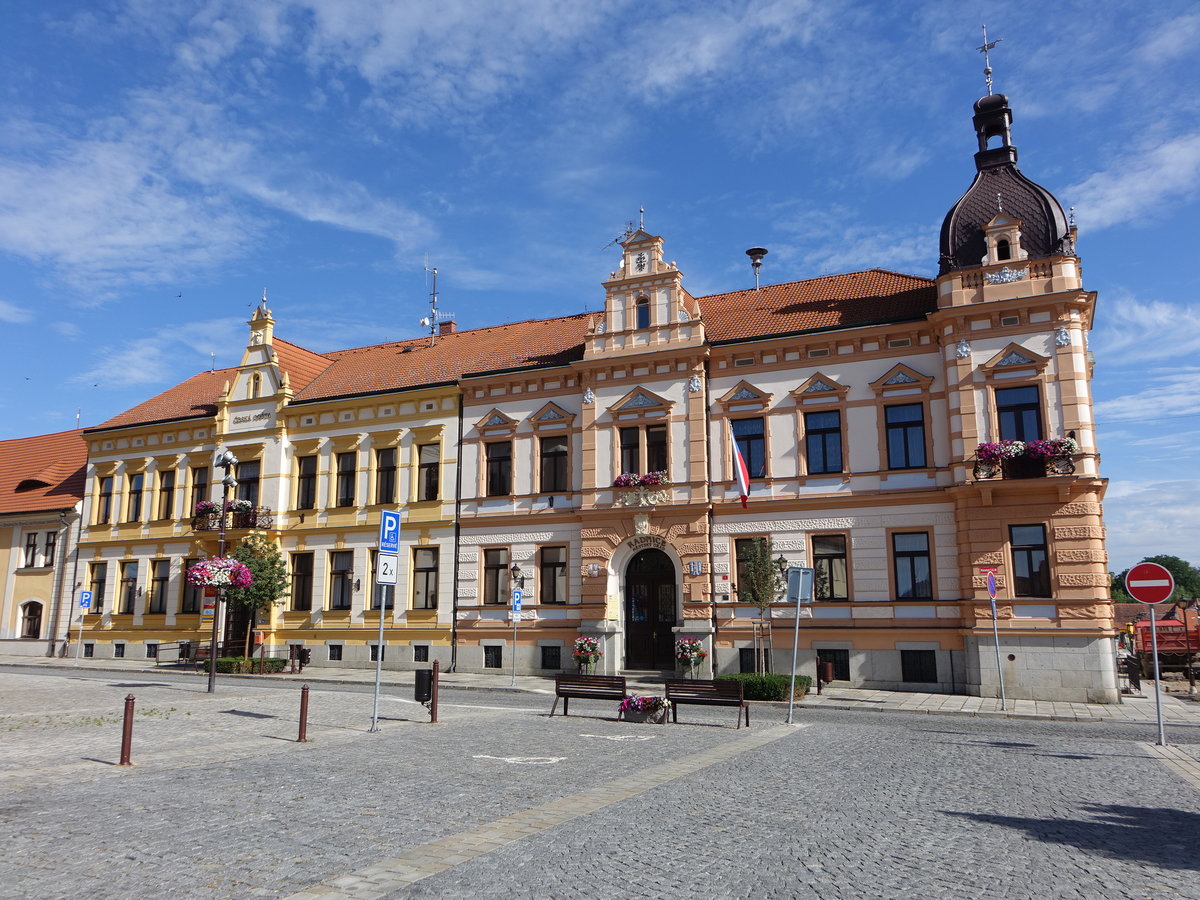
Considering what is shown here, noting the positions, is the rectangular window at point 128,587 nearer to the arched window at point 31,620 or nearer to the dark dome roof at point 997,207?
the arched window at point 31,620

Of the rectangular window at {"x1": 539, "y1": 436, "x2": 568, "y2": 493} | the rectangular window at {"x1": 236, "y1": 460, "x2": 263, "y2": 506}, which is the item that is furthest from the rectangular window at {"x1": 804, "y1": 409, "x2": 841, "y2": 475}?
the rectangular window at {"x1": 236, "y1": 460, "x2": 263, "y2": 506}

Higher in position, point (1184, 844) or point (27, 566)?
point (27, 566)

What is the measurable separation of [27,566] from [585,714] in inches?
1276

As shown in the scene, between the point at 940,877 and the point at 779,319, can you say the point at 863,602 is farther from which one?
the point at 940,877

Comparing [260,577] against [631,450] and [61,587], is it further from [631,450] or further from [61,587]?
[631,450]

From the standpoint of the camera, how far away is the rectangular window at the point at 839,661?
25609mm

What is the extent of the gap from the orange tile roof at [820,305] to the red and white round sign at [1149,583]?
40.6 feet

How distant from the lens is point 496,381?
104ft

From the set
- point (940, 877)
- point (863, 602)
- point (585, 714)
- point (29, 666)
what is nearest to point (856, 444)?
point (863, 602)

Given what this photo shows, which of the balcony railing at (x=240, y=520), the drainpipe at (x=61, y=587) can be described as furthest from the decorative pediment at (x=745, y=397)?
the drainpipe at (x=61, y=587)

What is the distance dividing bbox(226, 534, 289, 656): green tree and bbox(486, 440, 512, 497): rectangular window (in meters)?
8.32

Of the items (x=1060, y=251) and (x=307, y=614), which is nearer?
(x=1060, y=251)

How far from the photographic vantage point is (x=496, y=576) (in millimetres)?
30859

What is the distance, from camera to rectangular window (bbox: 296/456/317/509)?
34.5 m
